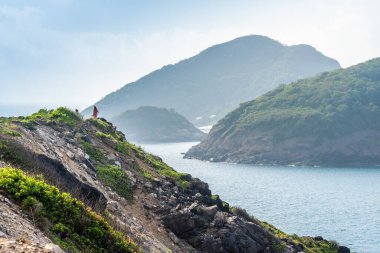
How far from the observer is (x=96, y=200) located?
22.0 metres

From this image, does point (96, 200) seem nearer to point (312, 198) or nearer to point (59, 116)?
point (59, 116)

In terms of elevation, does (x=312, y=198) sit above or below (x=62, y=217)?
below

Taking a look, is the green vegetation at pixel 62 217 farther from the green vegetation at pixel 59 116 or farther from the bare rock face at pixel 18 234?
the green vegetation at pixel 59 116

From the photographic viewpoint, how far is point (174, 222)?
88.8ft

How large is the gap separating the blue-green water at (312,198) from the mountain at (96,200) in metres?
33.9

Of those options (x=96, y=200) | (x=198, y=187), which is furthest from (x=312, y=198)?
(x=96, y=200)

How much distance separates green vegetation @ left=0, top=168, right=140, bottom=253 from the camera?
14008 millimetres

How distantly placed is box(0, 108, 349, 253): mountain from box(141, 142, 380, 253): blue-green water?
33858mm

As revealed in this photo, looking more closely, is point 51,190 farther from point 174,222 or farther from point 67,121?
point 67,121

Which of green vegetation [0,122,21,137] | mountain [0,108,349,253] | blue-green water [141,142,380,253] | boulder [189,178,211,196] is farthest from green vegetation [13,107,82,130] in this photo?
blue-green water [141,142,380,253]

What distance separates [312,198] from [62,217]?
95704 mm

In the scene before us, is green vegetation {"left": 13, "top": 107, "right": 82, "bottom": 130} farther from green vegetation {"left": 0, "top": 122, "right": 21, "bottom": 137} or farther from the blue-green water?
the blue-green water

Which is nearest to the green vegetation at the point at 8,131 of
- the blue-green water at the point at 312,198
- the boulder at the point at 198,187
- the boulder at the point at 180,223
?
the boulder at the point at 180,223

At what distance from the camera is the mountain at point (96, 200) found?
14031 mm
